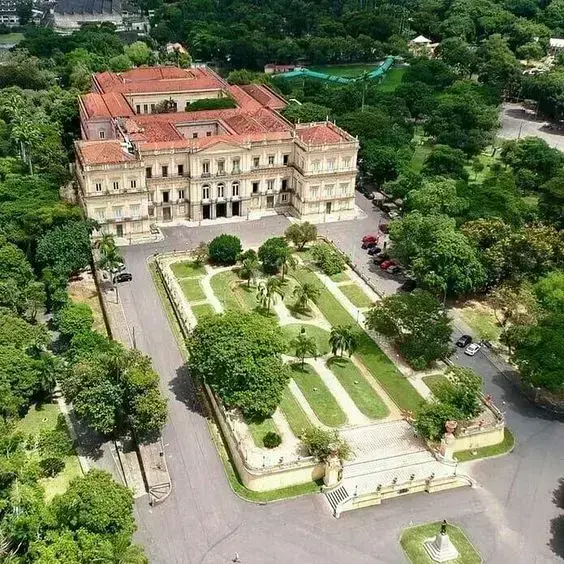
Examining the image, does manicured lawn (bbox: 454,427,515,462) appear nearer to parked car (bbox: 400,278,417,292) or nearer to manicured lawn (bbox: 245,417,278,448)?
manicured lawn (bbox: 245,417,278,448)

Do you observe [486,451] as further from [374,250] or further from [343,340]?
[374,250]

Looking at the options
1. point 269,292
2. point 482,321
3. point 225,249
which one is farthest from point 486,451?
point 225,249

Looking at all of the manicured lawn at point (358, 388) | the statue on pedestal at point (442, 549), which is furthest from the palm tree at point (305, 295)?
the statue on pedestal at point (442, 549)

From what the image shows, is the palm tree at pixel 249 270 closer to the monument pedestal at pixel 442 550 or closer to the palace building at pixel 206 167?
the palace building at pixel 206 167

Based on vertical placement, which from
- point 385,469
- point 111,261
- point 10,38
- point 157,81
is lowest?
point 385,469

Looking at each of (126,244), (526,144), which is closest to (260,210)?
(126,244)

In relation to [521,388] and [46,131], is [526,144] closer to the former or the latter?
[521,388]
